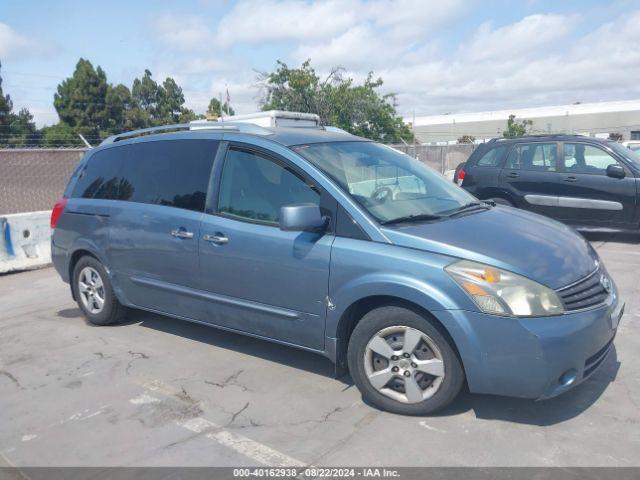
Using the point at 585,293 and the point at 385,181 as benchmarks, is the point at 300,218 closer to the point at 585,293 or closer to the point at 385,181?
the point at 385,181

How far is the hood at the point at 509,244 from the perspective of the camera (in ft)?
11.5

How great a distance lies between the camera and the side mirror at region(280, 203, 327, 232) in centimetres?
383

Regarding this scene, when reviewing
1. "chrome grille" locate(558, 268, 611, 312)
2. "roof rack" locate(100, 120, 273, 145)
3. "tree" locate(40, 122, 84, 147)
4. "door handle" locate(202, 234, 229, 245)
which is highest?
"tree" locate(40, 122, 84, 147)

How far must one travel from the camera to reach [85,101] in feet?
132

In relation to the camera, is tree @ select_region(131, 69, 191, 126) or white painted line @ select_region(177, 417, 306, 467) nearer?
white painted line @ select_region(177, 417, 306, 467)

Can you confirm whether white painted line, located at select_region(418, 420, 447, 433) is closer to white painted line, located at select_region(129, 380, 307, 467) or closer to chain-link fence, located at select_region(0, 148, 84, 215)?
white painted line, located at select_region(129, 380, 307, 467)

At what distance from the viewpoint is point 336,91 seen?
Result: 2977cm

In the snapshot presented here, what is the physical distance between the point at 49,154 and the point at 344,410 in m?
9.09

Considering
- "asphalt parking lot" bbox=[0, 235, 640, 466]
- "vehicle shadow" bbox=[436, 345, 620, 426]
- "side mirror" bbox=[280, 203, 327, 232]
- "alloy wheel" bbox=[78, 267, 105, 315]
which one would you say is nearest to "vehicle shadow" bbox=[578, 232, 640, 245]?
"asphalt parking lot" bbox=[0, 235, 640, 466]

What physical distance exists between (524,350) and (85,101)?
1652 inches

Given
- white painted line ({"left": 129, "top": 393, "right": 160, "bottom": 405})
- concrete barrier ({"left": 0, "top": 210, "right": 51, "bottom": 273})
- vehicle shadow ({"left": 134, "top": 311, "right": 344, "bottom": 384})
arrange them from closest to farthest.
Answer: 1. white painted line ({"left": 129, "top": 393, "right": 160, "bottom": 405})
2. vehicle shadow ({"left": 134, "top": 311, "right": 344, "bottom": 384})
3. concrete barrier ({"left": 0, "top": 210, "right": 51, "bottom": 273})

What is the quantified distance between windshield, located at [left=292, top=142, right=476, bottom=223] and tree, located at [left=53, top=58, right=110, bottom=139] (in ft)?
126

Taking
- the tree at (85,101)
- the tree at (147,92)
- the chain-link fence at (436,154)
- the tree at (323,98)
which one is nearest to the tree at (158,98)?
the tree at (147,92)

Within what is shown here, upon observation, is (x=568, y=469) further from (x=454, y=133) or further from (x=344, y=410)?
(x=454, y=133)
